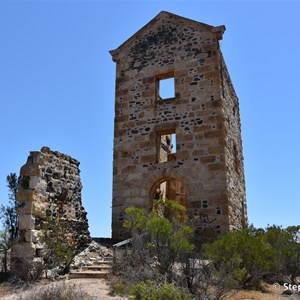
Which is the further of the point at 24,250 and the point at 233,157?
the point at 233,157

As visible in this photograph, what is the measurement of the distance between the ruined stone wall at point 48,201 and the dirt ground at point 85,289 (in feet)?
3.61

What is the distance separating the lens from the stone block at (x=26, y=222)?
933cm

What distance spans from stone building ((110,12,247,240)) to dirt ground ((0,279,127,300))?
4964 mm

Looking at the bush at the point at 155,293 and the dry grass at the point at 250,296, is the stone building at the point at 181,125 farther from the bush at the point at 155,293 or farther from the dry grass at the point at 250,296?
the bush at the point at 155,293

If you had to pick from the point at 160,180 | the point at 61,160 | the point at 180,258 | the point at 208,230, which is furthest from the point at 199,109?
the point at 180,258

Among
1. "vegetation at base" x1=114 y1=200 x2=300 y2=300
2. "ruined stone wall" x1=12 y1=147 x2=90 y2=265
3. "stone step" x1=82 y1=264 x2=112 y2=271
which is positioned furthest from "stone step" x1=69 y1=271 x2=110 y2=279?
"ruined stone wall" x1=12 y1=147 x2=90 y2=265

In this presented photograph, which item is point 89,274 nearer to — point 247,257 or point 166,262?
point 166,262

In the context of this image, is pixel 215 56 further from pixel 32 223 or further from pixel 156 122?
pixel 32 223

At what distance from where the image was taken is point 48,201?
10.1m

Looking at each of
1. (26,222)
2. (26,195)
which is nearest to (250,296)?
(26,222)

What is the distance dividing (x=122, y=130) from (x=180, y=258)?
755 cm

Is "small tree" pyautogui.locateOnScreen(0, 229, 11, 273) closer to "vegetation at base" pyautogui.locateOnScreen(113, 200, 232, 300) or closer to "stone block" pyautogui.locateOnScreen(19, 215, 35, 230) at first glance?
"stone block" pyautogui.locateOnScreen(19, 215, 35, 230)

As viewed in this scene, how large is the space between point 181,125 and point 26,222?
6576 mm

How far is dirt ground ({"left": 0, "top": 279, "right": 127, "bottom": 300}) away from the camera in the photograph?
23.6ft
